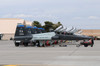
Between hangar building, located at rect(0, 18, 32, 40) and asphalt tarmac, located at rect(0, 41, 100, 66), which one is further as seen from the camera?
hangar building, located at rect(0, 18, 32, 40)

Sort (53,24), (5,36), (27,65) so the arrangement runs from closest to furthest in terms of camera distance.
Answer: (27,65) < (5,36) < (53,24)

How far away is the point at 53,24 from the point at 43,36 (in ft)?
229

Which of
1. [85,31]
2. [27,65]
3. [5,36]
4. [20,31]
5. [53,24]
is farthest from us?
[85,31]

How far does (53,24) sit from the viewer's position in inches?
3907

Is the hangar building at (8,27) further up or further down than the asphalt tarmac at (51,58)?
further up

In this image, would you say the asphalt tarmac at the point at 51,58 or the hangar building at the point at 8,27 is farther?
the hangar building at the point at 8,27

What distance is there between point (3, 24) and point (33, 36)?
63113mm

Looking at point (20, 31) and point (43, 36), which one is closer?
point (43, 36)

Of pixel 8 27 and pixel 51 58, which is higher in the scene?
pixel 8 27

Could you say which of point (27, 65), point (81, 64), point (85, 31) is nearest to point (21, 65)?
point (27, 65)

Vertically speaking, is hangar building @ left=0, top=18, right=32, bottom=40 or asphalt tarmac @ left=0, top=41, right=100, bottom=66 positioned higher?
hangar building @ left=0, top=18, right=32, bottom=40

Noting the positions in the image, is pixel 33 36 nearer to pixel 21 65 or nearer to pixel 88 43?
pixel 88 43

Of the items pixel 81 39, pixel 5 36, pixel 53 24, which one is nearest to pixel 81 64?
pixel 81 39

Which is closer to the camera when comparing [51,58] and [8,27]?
[51,58]
